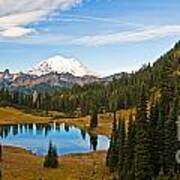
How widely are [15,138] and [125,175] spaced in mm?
102773

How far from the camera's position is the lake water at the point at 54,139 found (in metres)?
135

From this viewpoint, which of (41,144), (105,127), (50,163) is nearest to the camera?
(50,163)

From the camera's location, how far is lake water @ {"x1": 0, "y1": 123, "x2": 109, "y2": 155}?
13475cm

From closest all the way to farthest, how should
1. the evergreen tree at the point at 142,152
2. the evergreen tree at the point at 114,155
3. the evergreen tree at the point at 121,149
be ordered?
the evergreen tree at the point at 142,152
the evergreen tree at the point at 121,149
the evergreen tree at the point at 114,155

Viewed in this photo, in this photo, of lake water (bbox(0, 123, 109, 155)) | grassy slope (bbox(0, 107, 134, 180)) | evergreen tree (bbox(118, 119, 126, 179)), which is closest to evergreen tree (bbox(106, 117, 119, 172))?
grassy slope (bbox(0, 107, 134, 180))

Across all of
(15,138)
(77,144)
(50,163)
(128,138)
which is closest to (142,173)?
(128,138)

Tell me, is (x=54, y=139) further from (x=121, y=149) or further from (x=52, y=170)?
(x=121, y=149)

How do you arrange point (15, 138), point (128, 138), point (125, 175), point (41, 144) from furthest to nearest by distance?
point (15, 138) → point (41, 144) → point (128, 138) → point (125, 175)

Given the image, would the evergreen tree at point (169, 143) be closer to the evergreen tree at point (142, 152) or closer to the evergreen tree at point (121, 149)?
the evergreen tree at point (142, 152)

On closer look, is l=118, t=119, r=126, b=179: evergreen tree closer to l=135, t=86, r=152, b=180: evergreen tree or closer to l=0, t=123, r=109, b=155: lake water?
l=135, t=86, r=152, b=180: evergreen tree

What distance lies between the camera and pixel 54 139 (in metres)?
161

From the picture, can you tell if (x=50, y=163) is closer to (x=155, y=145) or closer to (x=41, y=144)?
(x=155, y=145)

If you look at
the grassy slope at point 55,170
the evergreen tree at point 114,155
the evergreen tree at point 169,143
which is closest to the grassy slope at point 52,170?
the grassy slope at point 55,170

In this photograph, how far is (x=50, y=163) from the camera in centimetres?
8606
